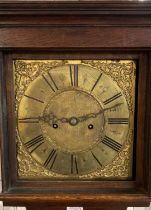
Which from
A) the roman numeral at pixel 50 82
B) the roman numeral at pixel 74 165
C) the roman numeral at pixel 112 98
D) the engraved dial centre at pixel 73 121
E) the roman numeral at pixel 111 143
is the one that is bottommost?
the roman numeral at pixel 74 165

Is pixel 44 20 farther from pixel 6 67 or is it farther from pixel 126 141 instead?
pixel 126 141

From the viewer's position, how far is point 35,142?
107 centimetres

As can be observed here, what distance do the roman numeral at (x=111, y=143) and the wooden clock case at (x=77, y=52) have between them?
66mm

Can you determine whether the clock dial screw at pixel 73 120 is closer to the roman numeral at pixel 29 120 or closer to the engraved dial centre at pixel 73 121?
the engraved dial centre at pixel 73 121

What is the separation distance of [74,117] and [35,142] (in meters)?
0.16

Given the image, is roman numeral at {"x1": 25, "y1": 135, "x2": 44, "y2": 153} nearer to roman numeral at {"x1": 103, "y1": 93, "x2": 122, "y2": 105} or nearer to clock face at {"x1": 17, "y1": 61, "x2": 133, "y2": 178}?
clock face at {"x1": 17, "y1": 61, "x2": 133, "y2": 178}

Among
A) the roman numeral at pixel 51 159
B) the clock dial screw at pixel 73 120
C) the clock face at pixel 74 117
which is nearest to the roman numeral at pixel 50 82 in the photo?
the clock face at pixel 74 117

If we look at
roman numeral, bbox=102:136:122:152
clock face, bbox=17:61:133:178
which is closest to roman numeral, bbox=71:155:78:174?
clock face, bbox=17:61:133:178

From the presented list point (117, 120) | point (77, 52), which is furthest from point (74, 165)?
point (77, 52)

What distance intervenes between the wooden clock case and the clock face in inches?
1.8

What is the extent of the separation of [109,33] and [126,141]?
14.4 inches

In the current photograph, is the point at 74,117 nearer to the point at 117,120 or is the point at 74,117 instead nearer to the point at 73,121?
the point at 73,121

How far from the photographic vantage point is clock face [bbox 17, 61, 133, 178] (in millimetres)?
1034

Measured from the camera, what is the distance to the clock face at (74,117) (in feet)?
3.39
